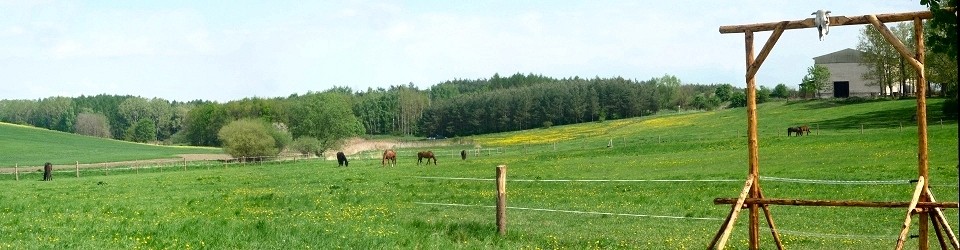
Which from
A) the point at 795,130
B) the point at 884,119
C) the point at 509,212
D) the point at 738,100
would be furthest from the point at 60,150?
the point at 509,212

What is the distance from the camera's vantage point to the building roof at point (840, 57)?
12025cm

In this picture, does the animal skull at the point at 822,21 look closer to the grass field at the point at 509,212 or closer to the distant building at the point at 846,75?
the grass field at the point at 509,212

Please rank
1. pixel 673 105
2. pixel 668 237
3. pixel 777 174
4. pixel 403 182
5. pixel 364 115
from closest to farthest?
pixel 668 237 < pixel 777 174 < pixel 403 182 < pixel 673 105 < pixel 364 115

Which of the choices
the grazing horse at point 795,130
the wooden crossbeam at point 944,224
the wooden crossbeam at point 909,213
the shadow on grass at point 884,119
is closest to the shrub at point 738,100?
the shadow on grass at point 884,119

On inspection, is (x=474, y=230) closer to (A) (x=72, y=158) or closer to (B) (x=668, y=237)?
(B) (x=668, y=237)

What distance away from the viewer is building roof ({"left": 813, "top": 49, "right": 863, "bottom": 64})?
395 ft

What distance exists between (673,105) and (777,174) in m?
146

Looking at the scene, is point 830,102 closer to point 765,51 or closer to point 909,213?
point 765,51

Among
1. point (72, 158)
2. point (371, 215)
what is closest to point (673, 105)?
point (72, 158)

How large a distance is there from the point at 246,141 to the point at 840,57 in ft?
261

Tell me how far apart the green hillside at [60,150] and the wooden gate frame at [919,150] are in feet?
309

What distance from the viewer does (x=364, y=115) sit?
198 metres

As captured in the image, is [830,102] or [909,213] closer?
[909,213]

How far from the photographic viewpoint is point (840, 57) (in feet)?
400
